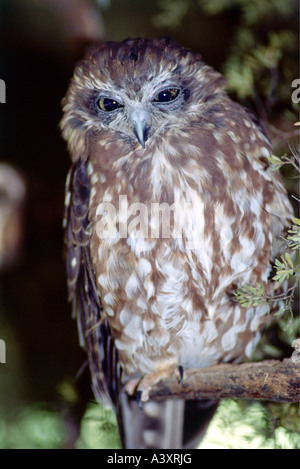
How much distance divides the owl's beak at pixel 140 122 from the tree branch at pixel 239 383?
57 cm

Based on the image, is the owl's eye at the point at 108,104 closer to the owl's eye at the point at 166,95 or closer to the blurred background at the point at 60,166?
the owl's eye at the point at 166,95

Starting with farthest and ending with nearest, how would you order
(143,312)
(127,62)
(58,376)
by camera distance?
(58,376), (143,312), (127,62)

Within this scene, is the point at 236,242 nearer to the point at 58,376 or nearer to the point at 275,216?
the point at 275,216

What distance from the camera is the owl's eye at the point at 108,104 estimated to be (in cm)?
98

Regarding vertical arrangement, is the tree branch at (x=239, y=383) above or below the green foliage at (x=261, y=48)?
below

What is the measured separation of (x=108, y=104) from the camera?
985 millimetres

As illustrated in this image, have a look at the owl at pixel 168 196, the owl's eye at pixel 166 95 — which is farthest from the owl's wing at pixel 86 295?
the owl's eye at pixel 166 95

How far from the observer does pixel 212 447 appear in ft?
3.68

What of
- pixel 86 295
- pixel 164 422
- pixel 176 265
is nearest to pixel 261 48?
pixel 176 265

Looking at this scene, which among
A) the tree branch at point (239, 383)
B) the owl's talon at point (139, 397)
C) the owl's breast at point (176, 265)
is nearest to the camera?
the tree branch at point (239, 383)

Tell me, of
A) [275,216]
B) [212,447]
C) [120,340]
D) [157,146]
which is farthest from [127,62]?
[212,447]

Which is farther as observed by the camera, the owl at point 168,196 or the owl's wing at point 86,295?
the owl's wing at point 86,295

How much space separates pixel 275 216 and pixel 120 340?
0.52 m

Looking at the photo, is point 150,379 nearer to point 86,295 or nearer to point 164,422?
point 164,422
